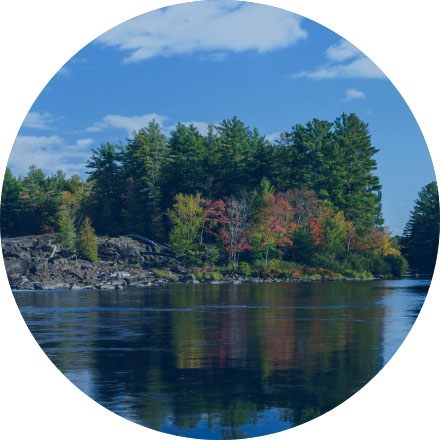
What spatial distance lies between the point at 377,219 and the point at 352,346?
170cm

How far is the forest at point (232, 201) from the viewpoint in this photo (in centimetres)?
1179

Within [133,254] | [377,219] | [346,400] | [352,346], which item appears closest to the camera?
[346,400]

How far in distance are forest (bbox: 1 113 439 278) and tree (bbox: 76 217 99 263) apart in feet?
0.04

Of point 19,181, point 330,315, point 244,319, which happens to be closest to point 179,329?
point 244,319

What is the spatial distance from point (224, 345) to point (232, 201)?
214 centimetres

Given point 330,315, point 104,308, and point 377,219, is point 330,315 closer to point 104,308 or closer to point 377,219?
point 377,219

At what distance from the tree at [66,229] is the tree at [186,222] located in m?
1.29

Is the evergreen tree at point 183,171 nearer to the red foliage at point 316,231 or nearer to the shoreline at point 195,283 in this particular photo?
the shoreline at point 195,283

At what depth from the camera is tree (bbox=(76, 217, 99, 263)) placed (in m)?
12.2

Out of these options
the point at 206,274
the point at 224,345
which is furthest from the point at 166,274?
the point at 224,345

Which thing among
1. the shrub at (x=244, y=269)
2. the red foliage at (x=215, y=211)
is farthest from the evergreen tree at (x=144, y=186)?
the shrub at (x=244, y=269)

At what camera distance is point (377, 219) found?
11.7m

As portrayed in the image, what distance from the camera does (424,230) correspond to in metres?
11.2

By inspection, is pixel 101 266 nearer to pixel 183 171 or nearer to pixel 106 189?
pixel 106 189
